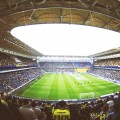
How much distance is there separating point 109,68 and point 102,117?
49.3m

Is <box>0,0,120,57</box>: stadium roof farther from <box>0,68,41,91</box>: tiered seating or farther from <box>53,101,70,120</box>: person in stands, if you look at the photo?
<box>0,68,41,91</box>: tiered seating

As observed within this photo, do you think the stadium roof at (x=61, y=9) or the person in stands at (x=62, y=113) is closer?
the person in stands at (x=62, y=113)

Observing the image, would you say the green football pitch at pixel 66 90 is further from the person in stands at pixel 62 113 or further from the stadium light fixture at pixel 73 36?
the person in stands at pixel 62 113

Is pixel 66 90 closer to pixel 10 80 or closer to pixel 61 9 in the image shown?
pixel 10 80

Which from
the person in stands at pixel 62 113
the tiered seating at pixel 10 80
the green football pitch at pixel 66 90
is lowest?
the green football pitch at pixel 66 90

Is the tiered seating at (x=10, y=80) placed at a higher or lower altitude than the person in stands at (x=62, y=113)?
lower

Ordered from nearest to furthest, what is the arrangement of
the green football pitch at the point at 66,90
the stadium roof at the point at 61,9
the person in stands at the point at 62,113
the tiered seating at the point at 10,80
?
the person in stands at the point at 62,113 < the stadium roof at the point at 61,9 < the green football pitch at the point at 66,90 < the tiered seating at the point at 10,80

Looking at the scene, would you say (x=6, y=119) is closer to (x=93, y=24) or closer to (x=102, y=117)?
(x=102, y=117)

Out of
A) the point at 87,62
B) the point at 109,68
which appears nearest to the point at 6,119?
the point at 109,68

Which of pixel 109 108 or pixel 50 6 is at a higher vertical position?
pixel 50 6

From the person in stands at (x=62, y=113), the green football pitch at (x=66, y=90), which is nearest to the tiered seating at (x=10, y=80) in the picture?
the green football pitch at (x=66, y=90)

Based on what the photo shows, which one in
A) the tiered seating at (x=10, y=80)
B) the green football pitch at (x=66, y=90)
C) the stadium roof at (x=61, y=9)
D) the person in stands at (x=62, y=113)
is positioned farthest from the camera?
the tiered seating at (x=10, y=80)

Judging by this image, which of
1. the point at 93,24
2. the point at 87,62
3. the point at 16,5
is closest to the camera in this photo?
the point at 16,5

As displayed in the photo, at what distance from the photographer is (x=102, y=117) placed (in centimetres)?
580
